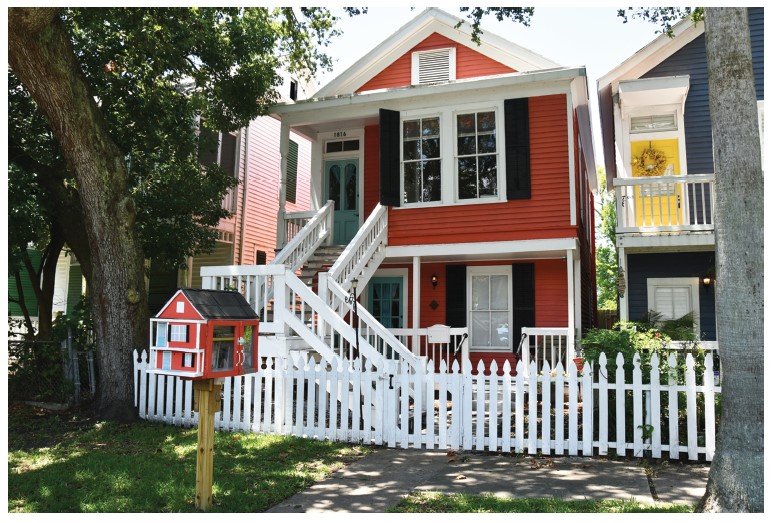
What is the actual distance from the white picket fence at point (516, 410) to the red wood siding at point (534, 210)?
14.9ft

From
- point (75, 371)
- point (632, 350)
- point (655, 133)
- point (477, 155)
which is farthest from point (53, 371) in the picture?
point (655, 133)

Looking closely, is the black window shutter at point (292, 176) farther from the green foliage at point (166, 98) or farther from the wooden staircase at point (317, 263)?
the wooden staircase at point (317, 263)

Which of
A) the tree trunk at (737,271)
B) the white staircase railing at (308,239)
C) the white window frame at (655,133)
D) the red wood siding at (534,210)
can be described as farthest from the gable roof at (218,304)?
the white window frame at (655,133)

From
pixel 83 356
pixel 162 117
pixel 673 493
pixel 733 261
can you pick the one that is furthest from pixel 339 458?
pixel 162 117

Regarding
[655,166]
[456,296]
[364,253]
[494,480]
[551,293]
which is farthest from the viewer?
[456,296]

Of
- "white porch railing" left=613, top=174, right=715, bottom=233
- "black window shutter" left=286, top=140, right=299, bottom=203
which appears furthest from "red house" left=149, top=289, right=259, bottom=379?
"black window shutter" left=286, top=140, right=299, bottom=203

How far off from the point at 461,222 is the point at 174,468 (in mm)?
7668

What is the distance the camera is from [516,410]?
23.8ft

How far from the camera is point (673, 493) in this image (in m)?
5.63

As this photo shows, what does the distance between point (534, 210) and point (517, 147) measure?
1276mm

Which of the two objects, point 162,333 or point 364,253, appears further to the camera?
point 364,253

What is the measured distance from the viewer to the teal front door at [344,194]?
14.5 meters

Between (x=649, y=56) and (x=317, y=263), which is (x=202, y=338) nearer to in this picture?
(x=317, y=263)

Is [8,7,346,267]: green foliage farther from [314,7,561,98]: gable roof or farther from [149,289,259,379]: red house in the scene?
[149,289,259,379]: red house
